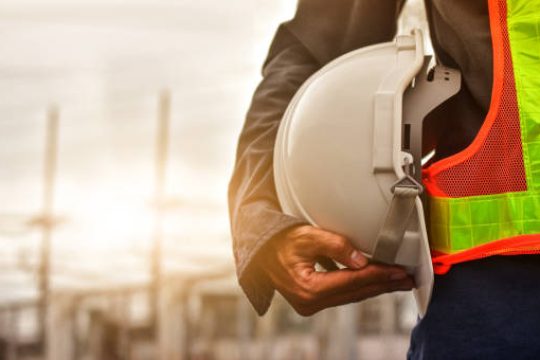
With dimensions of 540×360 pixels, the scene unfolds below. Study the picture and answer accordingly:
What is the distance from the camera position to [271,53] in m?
1.33

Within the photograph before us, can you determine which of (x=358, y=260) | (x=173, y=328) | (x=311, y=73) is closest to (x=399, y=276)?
(x=358, y=260)

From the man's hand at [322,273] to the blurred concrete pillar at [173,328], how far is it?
9254 millimetres

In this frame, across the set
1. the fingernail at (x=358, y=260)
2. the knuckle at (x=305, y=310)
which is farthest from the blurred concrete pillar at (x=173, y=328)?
the fingernail at (x=358, y=260)

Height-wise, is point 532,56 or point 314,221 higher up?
point 532,56

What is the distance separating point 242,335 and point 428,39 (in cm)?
1011

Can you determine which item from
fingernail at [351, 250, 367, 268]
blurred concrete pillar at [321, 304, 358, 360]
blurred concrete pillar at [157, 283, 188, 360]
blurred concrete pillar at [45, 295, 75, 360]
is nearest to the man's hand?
fingernail at [351, 250, 367, 268]

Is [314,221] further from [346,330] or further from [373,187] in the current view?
[346,330]

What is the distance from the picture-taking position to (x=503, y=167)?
0.97 meters

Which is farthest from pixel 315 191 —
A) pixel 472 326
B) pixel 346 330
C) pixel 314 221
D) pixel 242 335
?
pixel 242 335

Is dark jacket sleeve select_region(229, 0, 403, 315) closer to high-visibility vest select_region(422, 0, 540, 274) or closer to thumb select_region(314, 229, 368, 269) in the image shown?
→ thumb select_region(314, 229, 368, 269)

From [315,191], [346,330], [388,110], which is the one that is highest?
[388,110]

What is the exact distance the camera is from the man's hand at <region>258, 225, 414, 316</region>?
104 cm

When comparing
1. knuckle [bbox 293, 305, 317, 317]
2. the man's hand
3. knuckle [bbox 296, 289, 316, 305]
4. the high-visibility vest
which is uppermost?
the high-visibility vest

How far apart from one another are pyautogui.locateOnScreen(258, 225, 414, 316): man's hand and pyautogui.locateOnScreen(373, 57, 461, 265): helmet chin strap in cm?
3
